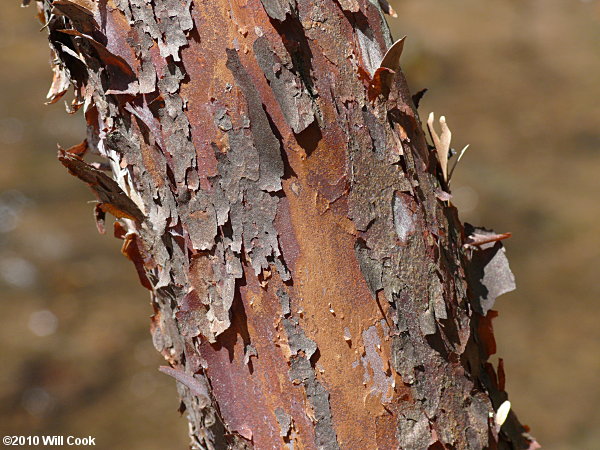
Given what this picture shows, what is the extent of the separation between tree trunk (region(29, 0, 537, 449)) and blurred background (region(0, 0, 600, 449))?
2170mm

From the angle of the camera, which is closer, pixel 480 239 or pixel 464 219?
pixel 480 239

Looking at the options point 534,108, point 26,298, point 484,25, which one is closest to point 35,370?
point 26,298

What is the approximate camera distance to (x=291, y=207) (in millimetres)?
642

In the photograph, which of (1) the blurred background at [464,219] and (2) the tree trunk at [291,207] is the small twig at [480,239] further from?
(1) the blurred background at [464,219]

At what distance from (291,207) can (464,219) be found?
10.0 feet

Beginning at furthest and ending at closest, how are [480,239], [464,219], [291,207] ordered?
1. [464,219]
2. [480,239]
3. [291,207]

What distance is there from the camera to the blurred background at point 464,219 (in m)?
2.76

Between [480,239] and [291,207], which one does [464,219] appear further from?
[291,207]

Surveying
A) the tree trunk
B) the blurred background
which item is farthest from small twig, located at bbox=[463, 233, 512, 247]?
the blurred background

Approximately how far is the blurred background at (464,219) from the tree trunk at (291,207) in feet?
7.12

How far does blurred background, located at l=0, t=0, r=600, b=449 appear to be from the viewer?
276 centimetres

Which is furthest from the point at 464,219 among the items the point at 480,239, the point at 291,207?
Result: the point at 291,207

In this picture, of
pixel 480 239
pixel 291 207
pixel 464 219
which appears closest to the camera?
pixel 291 207

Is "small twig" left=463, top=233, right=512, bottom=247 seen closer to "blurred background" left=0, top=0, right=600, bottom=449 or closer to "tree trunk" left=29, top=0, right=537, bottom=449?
"tree trunk" left=29, top=0, right=537, bottom=449
